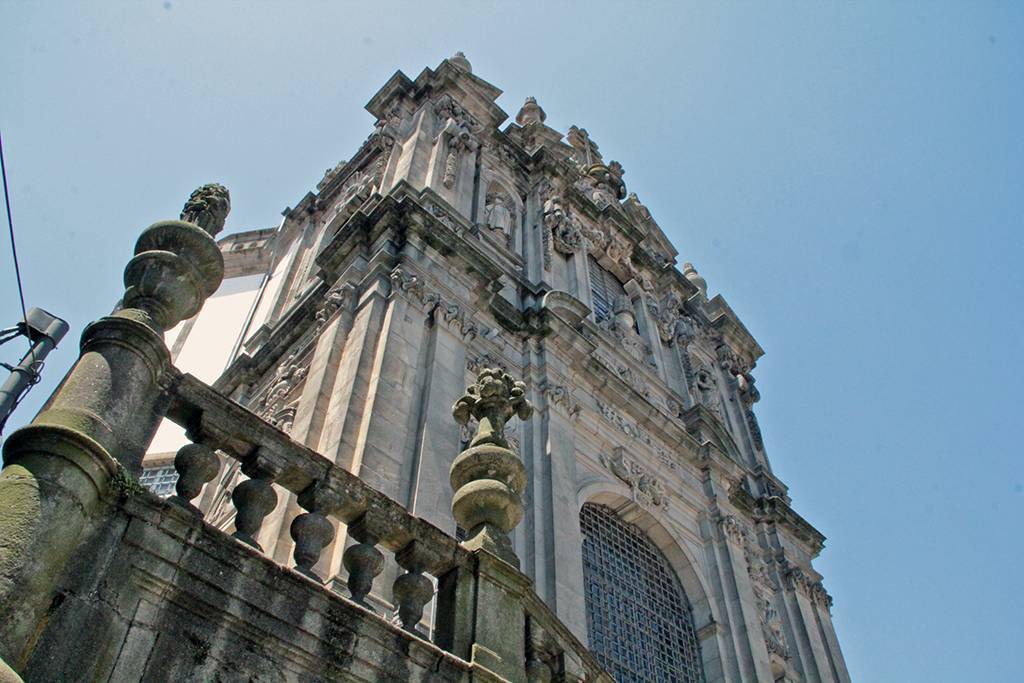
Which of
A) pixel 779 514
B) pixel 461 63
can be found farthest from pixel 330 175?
pixel 779 514

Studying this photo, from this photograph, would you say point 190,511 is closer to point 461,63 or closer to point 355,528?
point 355,528

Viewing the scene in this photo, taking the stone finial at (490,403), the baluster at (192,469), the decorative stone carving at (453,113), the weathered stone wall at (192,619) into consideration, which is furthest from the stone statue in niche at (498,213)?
the weathered stone wall at (192,619)

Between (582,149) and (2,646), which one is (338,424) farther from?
(582,149)

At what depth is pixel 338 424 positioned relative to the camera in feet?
35.0

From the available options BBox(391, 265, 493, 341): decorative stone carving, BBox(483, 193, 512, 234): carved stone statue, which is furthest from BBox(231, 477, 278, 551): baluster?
BBox(483, 193, 512, 234): carved stone statue

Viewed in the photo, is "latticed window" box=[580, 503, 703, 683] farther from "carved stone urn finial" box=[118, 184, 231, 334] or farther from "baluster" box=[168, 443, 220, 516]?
"baluster" box=[168, 443, 220, 516]

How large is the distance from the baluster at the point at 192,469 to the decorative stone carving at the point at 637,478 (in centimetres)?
1063

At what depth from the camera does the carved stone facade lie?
37.1 ft

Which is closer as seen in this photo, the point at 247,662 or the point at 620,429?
the point at 247,662

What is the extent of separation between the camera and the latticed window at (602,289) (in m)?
20.7

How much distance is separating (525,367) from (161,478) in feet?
20.3

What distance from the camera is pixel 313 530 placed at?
4980mm

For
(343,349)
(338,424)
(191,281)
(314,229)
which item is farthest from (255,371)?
(191,281)

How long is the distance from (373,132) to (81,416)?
18.2 meters
